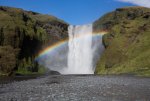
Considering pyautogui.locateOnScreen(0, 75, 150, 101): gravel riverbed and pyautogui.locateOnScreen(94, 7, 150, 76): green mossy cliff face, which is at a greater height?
pyautogui.locateOnScreen(94, 7, 150, 76): green mossy cliff face

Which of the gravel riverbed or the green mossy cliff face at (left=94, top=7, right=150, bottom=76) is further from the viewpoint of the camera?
the green mossy cliff face at (left=94, top=7, right=150, bottom=76)

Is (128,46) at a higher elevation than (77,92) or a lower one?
higher

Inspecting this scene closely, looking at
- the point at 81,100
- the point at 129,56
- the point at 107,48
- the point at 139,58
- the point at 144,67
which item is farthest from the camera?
the point at 107,48

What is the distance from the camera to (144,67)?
14262 centimetres

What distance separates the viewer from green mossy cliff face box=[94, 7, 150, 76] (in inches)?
6101

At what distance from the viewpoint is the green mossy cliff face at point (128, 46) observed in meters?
155

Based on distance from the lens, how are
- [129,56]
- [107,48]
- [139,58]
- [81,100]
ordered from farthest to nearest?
[107,48], [129,56], [139,58], [81,100]

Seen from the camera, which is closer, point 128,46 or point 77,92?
point 77,92

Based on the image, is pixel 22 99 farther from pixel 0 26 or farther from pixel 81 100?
pixel 0 26

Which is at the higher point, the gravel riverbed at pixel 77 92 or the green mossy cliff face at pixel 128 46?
the green mossy cliff face at pixel 128 46

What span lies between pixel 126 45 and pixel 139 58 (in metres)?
27.0

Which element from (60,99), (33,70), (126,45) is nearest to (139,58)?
(126,45)

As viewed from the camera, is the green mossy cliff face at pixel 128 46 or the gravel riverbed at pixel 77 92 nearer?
the gravel riverbed at pixel 77 92

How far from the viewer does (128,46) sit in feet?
587
